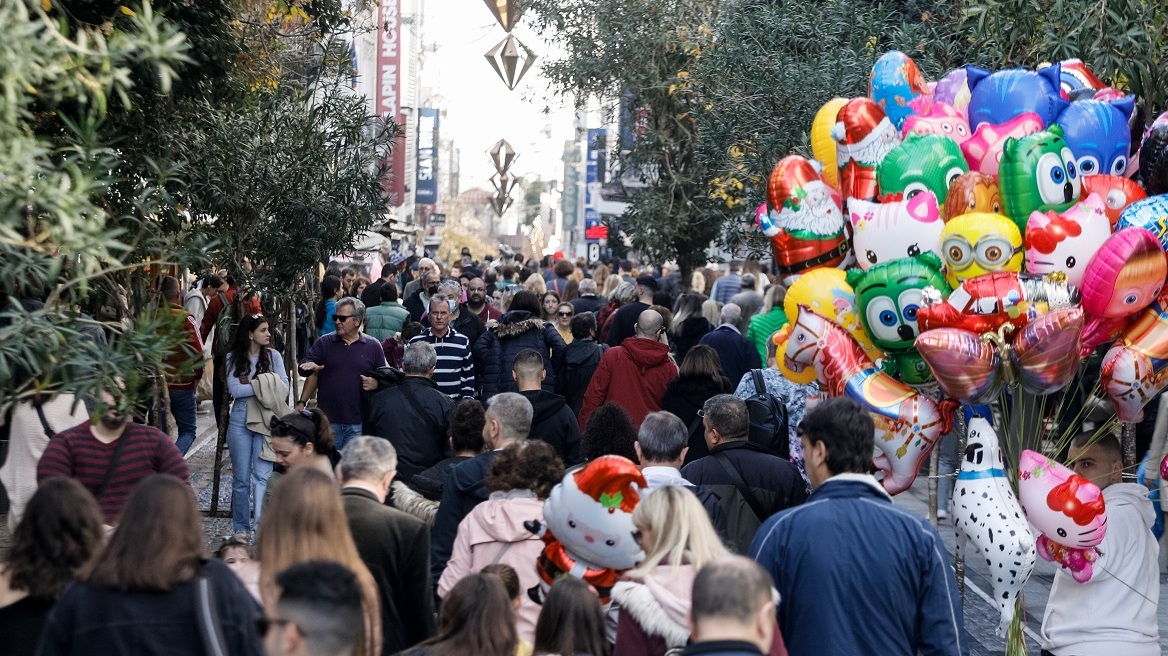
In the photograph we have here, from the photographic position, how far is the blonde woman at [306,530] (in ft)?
14.3

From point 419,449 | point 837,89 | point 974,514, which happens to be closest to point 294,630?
point 974,514

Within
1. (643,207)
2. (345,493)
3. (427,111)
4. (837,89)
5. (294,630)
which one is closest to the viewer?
(294,630)

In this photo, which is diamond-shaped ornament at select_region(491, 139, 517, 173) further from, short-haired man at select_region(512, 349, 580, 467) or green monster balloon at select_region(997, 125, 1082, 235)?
green monster balloon at select_region(997, 125, 1082, 235)

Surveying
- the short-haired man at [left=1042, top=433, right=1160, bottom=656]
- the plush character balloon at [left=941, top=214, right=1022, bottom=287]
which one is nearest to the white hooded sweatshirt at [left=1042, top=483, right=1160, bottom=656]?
the short-haired man at [left=1042, top=433, right=1160, bottom=656]

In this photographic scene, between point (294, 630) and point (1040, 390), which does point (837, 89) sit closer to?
point (1040, 390)

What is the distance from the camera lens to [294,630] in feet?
11.7

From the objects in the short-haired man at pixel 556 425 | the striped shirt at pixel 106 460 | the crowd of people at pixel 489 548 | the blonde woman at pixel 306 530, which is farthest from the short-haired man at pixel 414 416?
the blonde woman at pixel 306 530

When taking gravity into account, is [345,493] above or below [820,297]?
below

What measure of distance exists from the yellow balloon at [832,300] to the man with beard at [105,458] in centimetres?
307

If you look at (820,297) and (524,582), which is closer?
(524,582)

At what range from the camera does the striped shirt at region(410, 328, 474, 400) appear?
37.1ft

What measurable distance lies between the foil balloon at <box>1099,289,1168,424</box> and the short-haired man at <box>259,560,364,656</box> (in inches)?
160

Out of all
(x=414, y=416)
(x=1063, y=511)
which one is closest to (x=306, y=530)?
(x=1063, y=511)

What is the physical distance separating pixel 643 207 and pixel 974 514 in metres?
17.2
